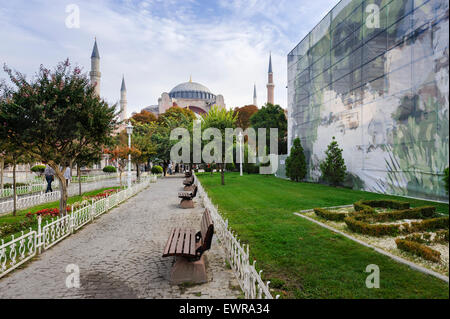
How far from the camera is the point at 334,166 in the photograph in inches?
696

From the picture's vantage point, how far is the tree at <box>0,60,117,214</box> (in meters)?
6.66

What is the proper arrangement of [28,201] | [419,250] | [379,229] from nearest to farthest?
[419,250], [379,229], [28,201]

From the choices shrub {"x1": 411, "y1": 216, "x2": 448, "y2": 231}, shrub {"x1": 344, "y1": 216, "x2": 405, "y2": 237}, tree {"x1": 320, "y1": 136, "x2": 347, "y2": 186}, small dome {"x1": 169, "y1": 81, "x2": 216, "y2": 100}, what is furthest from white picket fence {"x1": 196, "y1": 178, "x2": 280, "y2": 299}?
small dome {"x1": 169, "y1": 81, "x2": 216, "y2": 100}

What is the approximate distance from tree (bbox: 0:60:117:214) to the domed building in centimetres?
7239

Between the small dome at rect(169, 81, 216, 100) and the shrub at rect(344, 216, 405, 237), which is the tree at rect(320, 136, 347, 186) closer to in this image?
the shrub at rect(344, 216, 405, 237)

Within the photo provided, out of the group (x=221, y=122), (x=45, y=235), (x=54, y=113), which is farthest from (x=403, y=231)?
(x=221, y=122)

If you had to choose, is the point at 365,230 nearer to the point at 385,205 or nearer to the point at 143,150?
the point at 385,205

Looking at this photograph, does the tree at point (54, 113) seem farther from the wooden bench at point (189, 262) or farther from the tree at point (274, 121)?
the tree at point (274, 121)

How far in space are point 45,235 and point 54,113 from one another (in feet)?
9.98

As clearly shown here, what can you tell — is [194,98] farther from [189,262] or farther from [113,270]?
[189,262]

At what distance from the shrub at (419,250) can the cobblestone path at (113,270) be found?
132 inches

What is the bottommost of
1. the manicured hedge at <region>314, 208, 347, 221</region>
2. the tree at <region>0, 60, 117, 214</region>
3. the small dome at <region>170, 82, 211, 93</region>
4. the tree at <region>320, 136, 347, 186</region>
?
the manicured hedge at <region>314, 208, 347, 221</region>

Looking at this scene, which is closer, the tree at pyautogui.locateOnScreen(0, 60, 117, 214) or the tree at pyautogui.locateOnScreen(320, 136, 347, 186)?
the tree at pyautogui.locateOnScreen(0, 60, 117, 214)

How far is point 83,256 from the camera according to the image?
5418mm
